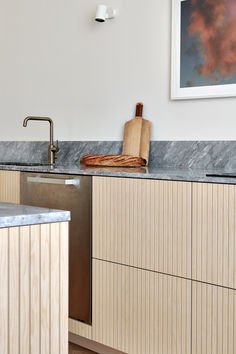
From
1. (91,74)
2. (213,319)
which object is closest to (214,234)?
(213,319)

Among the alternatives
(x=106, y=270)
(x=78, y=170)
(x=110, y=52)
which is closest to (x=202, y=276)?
(x=106, y=270)

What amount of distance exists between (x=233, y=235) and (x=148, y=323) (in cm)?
60

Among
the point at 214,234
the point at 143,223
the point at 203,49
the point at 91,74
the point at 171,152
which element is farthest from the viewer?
the point at 91,74

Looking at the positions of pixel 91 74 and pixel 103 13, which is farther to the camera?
pixel 91 74

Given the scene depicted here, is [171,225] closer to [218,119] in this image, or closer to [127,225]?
[127,225]

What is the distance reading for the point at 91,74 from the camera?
10.5ft

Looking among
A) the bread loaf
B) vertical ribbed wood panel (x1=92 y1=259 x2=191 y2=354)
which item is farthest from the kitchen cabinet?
the bread loaf

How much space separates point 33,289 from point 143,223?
116 cm

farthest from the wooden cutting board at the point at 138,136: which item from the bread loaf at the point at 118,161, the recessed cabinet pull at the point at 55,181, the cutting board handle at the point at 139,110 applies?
the recessed cabinet pull at the point at 55,181

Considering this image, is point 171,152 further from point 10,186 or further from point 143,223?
point 10,186

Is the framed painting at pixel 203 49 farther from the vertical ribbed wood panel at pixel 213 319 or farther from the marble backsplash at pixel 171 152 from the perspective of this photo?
the vertical ribbed wood panel at pixel 213 319

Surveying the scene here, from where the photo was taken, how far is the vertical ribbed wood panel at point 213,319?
6.05 feet

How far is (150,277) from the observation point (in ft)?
6.93

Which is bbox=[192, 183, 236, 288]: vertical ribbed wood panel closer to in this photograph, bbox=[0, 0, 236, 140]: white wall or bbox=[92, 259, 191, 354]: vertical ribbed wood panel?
bbox=[92, 259, 191, 354]: vertical ribbed wood panel
